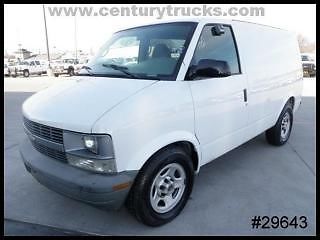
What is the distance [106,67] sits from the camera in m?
3.62

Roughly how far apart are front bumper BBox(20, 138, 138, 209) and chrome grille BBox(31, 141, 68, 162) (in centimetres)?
6

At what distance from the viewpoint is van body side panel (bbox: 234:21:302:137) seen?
411 cm

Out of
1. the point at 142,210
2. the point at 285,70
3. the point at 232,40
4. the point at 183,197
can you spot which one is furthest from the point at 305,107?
the point at 142,210

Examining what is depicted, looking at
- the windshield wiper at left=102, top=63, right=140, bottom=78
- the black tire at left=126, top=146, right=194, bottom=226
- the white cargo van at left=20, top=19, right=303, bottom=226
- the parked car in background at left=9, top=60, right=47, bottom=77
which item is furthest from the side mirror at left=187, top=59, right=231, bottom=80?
the parked car in background at left=9, top=60, right=47, bottom=77

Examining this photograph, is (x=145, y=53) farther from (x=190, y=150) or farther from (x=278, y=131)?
(x=278, y=131)

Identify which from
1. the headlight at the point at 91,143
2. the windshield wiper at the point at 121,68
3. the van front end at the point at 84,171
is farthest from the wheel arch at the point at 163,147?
the windshield wiper at the point at 121,68

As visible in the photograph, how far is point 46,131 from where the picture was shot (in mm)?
2941

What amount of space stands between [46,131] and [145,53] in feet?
4.58

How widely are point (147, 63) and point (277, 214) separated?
2.14 m

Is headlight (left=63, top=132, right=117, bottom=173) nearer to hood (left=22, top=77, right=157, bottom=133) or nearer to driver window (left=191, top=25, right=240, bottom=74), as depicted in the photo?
hood (left=22, top=77, right=157, bottom=133)

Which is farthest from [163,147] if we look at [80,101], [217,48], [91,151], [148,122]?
[217,48]

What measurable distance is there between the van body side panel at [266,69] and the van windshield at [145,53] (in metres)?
0.99

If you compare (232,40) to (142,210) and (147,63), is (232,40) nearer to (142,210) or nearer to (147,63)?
(147,63)

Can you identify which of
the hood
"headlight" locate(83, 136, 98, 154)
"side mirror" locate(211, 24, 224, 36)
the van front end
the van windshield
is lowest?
the van front end
